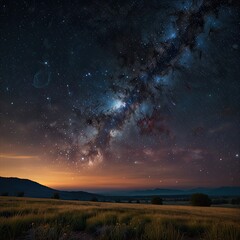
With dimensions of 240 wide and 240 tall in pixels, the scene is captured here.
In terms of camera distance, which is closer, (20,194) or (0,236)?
(0,236)

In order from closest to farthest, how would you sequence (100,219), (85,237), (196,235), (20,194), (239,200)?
1. (85,237)
2. (196,235)
3. (100,219)
4. (20,194)
5. (239,200)

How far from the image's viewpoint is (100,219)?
1235cm

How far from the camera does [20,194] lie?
227 feet

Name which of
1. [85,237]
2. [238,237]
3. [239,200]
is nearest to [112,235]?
[85,237]

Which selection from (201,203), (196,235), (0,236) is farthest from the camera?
(201,203)

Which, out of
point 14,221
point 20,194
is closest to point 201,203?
point 20,194

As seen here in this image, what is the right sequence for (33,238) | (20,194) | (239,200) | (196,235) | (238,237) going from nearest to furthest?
(33,238)
(238,237)
(196,235)
(20,194)
(239,200)

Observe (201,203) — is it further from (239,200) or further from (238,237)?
(238,237)

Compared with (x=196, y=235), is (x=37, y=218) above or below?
above

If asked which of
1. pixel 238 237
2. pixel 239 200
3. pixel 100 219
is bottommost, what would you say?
pixel 238 237

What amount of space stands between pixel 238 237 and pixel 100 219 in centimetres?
570

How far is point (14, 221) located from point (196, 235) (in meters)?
6.66

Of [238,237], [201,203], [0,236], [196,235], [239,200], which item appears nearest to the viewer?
[0,236]

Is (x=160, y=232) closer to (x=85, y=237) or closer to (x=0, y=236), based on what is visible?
(x=85, y=237)
